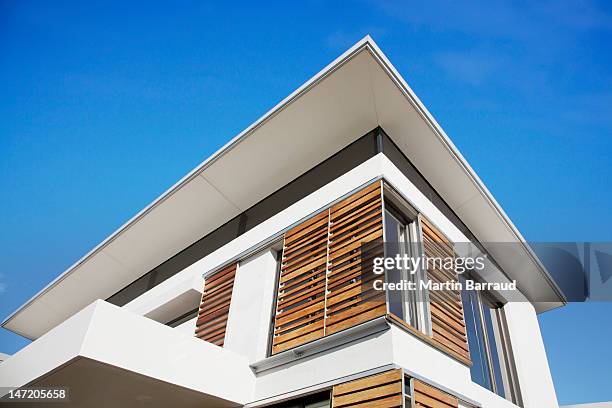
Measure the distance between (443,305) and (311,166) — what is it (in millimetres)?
3125

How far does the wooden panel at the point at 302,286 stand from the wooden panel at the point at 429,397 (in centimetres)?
128

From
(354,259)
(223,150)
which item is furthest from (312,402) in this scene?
(223,150)

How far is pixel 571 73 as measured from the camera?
7414 mm

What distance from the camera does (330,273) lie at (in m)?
5.29

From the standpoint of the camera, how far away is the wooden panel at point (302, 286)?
17.0 feet

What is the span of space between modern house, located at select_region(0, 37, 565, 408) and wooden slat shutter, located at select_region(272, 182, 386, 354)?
0.02m

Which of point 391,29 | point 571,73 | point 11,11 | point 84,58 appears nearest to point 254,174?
point 391,29

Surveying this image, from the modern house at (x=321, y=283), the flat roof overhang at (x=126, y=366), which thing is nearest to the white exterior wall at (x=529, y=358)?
the modern house at (x=321, y=283)

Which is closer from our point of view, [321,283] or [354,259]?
[354,259]

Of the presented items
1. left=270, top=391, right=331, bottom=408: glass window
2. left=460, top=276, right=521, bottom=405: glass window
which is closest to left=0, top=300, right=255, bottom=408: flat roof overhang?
left=270, top=391, right=331, bottom=408: glass window

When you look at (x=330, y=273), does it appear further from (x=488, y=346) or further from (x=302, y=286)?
(x=488, y=346)

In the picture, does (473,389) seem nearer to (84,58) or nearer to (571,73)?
(571,73)

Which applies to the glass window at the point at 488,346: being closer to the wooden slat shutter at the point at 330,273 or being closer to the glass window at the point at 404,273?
the glass window at the point at 404,273

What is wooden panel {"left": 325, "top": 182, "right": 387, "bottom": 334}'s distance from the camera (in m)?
4.65
